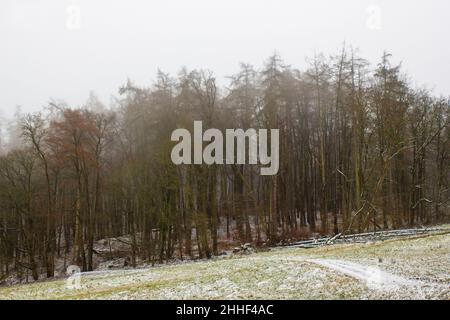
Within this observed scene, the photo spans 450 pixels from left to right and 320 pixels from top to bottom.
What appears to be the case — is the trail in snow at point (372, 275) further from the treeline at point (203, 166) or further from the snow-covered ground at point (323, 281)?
the treeline at point (203, 166)

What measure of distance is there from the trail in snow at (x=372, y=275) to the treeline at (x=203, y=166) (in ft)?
48.4

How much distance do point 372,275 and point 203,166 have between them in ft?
71.5

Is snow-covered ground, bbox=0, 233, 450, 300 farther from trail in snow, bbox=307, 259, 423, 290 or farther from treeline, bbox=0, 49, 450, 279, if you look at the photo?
treeline, bbox=0, 49, 450, 279

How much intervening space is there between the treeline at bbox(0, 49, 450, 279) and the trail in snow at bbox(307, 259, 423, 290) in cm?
1476

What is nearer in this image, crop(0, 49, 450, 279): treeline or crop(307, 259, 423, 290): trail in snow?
crop(307, 259, 423, 290): trail in snow

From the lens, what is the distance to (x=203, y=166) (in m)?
34.3

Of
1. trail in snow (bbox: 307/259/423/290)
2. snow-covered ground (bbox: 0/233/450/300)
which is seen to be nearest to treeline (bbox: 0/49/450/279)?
snow-covered ground (bbox: 0/233/450/300)

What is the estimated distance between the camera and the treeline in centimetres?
3325

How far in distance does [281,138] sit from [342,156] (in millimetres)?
8301

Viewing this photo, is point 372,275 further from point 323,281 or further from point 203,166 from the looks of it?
point 203,166

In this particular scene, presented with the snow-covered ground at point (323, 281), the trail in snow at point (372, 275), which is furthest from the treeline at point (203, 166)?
the trail in snow at point (372, 275)

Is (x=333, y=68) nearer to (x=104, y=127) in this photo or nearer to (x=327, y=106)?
(x=327, y=106)

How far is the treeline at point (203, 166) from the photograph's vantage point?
109 ft
